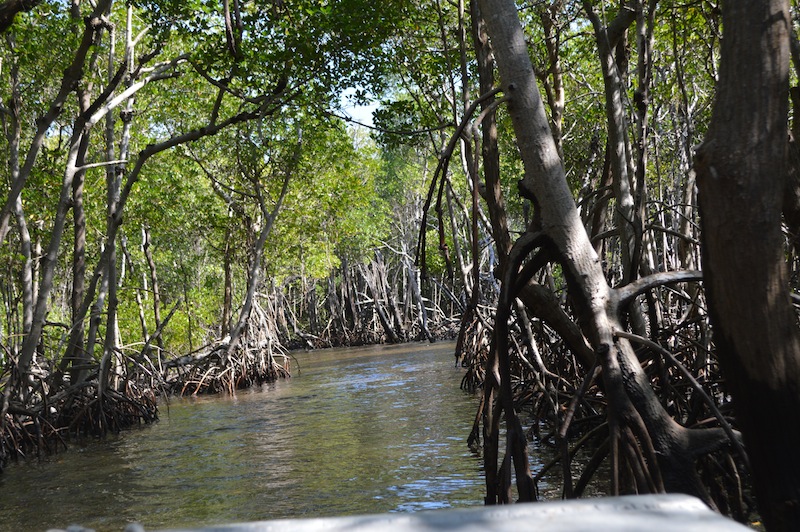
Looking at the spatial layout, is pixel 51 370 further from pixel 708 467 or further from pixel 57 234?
pixel 708 467

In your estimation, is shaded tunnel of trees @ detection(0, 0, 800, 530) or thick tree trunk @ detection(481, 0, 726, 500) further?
thick tree trunk @ detection(481, 0, 726, 500)

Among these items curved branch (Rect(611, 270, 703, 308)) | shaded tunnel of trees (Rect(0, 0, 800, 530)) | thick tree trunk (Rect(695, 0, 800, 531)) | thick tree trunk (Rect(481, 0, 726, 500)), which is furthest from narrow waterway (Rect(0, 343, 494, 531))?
thick tree trunk (Rect(695, 0, 800, 531))

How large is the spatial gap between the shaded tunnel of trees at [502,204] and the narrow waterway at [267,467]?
0.56 metres

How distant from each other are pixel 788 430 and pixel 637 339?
768 mm

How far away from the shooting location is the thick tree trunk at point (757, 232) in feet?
7.67

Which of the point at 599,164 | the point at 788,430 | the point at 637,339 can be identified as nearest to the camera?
the point at 788,430

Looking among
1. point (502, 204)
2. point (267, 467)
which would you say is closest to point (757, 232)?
point (502, 204)

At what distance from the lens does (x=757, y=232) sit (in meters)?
2.33

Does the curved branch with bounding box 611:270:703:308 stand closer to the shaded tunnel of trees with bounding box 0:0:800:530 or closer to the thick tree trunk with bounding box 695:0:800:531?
the shaded tunnel of trees with bounding box 0:0:800:530

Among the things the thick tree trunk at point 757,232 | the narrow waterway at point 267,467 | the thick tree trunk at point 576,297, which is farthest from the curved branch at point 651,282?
the narrow waterway at point 267,467

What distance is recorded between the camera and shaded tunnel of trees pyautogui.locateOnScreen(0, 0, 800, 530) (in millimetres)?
2402

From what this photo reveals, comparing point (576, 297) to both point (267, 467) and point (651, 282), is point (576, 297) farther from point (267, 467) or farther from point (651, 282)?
point (267, 467)

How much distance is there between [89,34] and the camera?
7359 millimetres

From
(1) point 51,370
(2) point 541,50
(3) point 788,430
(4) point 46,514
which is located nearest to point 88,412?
(1) point 51,370
